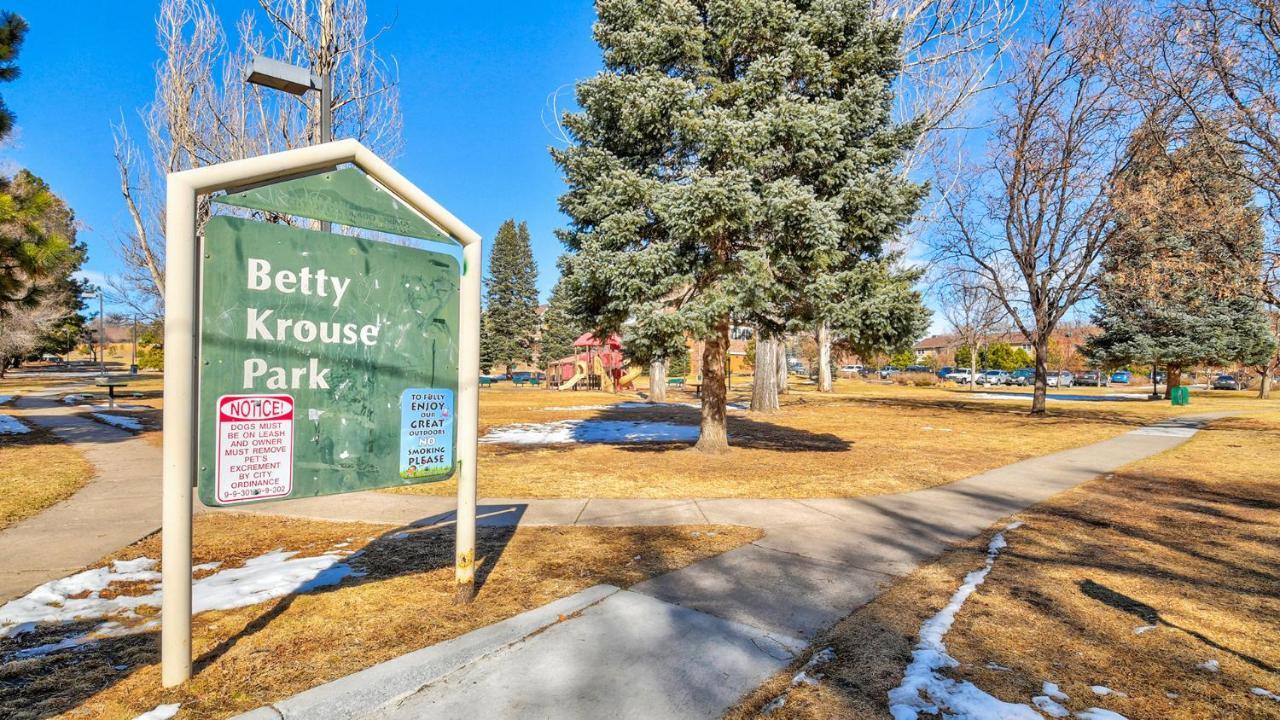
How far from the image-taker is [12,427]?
42.9 feet

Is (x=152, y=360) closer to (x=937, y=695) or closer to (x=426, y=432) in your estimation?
(x=426, y=432)

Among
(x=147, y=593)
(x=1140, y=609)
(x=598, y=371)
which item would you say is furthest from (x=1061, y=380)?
(x=147, y=593)

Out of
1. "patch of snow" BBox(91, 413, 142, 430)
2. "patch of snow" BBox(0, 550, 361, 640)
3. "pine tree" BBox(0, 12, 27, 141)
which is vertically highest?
"pine tree" BBox(0, 12, 27, 141)

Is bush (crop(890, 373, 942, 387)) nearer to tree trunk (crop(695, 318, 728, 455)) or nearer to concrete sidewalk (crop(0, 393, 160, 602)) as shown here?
tree trunk (crop(695, 318, 728, 455))

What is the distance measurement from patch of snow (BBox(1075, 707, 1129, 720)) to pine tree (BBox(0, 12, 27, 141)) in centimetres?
1409

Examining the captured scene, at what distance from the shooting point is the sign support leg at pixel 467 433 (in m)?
3.62

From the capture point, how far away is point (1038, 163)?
18.4 meters

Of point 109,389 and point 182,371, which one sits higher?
point 182,371

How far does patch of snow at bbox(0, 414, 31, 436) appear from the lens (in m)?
12.2

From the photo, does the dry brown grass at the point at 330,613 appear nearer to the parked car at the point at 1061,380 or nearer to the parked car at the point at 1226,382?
the parked car at the point at 1061,380

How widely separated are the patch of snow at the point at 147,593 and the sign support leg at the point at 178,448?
3.19 feet

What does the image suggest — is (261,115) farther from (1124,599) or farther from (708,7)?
(1124,599)

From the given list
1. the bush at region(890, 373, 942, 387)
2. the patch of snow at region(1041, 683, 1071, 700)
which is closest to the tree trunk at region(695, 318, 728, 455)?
the patch of snow at region(1041, 683, 1071, 700)

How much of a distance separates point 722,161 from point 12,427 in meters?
16.7
